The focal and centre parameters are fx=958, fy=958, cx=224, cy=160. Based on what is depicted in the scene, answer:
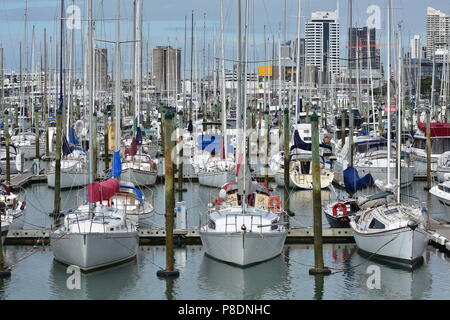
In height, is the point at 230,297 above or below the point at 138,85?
below

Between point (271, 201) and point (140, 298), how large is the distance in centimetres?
866

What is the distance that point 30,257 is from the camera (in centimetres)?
3309

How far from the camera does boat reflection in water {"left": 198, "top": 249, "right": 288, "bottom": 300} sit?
1148 inches

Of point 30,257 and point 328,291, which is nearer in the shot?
point 328,291

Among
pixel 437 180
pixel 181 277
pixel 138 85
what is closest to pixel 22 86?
pixel 138 85

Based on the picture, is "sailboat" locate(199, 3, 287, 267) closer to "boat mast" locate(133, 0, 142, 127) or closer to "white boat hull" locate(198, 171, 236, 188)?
"white boat hull" locate(198, 171, 236, 188)

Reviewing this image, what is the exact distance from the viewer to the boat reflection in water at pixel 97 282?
28.9 m

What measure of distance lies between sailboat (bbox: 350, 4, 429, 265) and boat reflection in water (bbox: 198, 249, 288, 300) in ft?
10.0

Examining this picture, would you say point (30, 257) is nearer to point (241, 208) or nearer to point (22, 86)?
point (241, 208)

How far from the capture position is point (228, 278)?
3050 cm

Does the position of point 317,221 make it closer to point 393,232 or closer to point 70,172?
point 393,232

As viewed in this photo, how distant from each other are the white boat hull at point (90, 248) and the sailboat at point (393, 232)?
8.12 m

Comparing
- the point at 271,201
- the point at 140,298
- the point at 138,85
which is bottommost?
the point at 140,298

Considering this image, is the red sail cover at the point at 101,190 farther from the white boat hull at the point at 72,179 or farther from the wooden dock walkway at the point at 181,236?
the white boat hull at the point at 72,179
